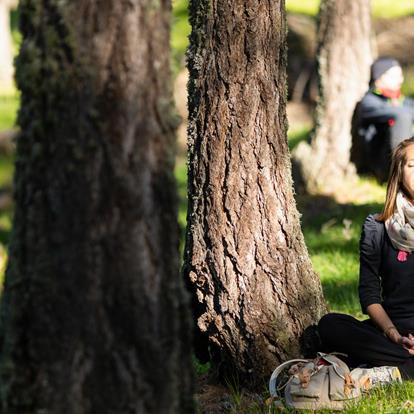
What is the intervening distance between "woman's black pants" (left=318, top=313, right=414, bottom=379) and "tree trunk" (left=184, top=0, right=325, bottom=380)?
0.15 meters

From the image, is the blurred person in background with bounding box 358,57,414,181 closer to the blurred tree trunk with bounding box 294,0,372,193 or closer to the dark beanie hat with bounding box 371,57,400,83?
the dark beanie hat with bounding box 371,57,400,83

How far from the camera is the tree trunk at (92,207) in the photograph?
2943 mm

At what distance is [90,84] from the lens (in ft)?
9.62

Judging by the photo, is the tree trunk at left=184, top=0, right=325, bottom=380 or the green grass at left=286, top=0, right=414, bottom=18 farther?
the green grass at left=286, top=0, right=414, bottom=18

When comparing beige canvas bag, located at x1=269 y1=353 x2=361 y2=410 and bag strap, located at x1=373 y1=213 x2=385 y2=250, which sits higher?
bag strap, located at x1=373 y1=213 x2=385 y2=250

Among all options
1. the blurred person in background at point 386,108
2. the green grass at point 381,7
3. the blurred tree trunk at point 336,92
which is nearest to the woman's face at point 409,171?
the blurred person in background at point 386,108

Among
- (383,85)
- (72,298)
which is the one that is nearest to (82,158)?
(72,298)

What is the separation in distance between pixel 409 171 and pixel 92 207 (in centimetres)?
249

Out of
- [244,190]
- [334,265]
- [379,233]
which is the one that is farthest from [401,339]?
[334,265]

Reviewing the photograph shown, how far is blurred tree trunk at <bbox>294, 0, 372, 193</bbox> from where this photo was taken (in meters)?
10.1

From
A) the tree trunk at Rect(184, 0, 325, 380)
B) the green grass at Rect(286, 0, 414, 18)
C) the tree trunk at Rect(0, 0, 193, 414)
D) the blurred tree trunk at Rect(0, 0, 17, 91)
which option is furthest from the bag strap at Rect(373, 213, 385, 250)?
the blurred tree trunk at Rect(0, 0, 17, 91)

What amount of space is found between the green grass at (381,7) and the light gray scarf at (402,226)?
12463 millimetres

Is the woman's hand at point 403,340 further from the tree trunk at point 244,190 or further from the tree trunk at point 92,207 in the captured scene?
the tree trunk at point 92,207

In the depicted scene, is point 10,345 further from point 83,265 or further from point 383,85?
point 383,85
